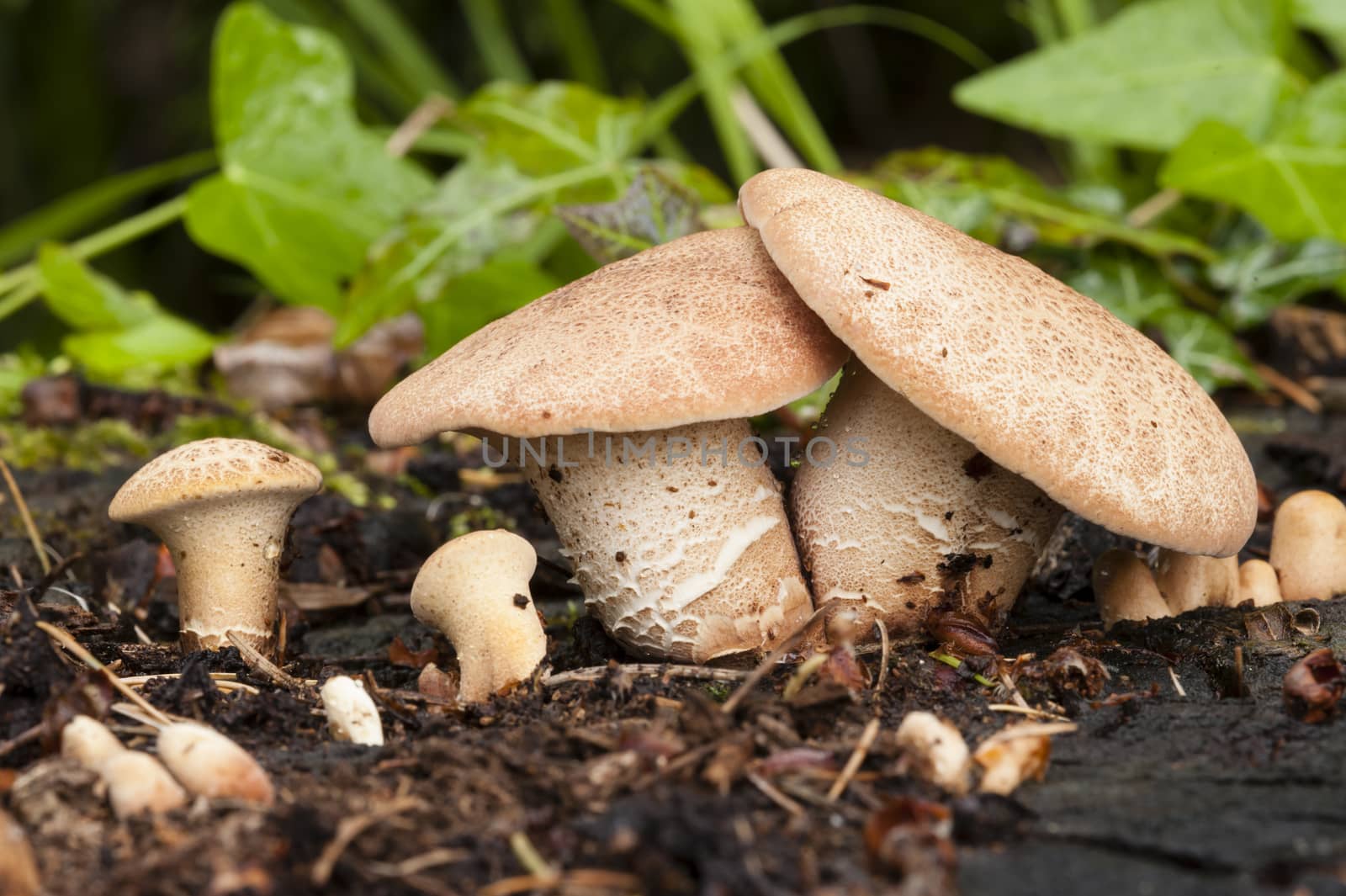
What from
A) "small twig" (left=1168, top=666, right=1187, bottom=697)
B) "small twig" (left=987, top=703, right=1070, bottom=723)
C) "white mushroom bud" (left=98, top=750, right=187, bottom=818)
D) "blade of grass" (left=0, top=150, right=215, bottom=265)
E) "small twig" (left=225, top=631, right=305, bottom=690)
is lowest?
"small twig" (left=1168, top=666, right=1187, bottom=697)

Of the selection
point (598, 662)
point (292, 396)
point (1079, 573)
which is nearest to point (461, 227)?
point (292, 396)

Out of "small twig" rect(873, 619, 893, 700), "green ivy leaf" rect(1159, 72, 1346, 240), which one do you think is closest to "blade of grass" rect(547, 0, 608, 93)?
"green ivy leaf" rect(1159, 72, 1346, 240)

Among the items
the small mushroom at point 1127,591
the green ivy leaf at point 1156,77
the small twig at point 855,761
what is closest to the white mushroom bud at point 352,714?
the small twig at point 855,761

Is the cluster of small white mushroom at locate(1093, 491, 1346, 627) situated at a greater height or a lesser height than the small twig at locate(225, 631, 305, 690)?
lesser

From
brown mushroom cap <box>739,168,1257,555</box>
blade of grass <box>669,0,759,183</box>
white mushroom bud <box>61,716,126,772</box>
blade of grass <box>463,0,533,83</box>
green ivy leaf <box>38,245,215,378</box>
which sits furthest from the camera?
blade of grass <box>463,0,533,83</box>

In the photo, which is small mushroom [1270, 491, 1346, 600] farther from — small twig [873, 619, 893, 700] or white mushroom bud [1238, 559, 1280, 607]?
small twig [873, 619, 893, 700]

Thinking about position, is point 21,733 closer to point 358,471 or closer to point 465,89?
point 358,471

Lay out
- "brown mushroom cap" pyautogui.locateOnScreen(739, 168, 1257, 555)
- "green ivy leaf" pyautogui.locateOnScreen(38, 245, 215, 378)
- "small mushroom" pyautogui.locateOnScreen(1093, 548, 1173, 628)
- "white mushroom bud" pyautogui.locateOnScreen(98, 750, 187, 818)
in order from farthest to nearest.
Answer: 1. "green ivy leaf" pyautogui.locateOnScreen(38, 245, 215, 378)
2. "small mushroom" pyautogui.locateOnScreen(1093, 548, 1173, 628)
3. "brown mushroom cap" pyautogui.locateOnScreen(739, 168, 1257, 555)
4. "white mushroom bud" pyautogui.locateOnScreen(98, 750, 187, 818)

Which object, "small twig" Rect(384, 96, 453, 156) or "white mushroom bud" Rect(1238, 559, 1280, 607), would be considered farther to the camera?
"small twig" Rect(384, 96, 453, 156)
